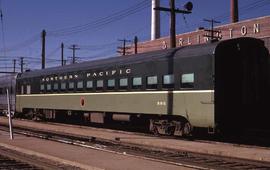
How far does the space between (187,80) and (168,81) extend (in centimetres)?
116

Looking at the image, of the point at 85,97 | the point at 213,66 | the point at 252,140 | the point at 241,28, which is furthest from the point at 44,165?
the point at 241,28

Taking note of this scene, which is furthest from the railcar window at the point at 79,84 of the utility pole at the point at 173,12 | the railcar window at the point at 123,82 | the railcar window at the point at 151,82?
the railcar window at the point at 151,82

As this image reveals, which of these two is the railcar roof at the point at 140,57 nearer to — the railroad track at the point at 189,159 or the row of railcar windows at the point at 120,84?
the row of railcar windows at the point at 120,84

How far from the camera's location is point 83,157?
13.2 m

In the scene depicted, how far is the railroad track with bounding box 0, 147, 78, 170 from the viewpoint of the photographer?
479 inches

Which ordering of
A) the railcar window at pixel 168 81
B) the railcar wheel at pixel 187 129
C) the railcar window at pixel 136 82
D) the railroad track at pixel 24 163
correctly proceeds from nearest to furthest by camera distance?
1. the railroad track at pixel 24 163
2. the railcar wheel at pixel 187 129
3. the railcar window at pixel 168 81
4. the railcar window at pixel 136 82

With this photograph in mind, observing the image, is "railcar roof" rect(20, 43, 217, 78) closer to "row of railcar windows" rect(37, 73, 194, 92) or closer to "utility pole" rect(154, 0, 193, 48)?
"row of railcar windows" rect(37, 73, 194, 92)

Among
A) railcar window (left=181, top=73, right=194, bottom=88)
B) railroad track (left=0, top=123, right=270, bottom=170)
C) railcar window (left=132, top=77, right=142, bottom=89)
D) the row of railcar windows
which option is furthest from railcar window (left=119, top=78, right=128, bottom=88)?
railroad track (left=0, top=123, right=270, bottom=170)

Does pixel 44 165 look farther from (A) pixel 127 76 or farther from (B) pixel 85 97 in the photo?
(B) pixel 85 97

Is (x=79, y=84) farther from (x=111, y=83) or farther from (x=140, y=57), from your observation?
(x=140, y=57)

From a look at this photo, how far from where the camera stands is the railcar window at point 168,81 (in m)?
19.2

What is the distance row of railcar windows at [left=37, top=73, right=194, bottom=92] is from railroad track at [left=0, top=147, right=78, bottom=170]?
21.0 ft

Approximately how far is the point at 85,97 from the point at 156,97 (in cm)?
628

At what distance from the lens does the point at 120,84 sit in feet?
73.4
